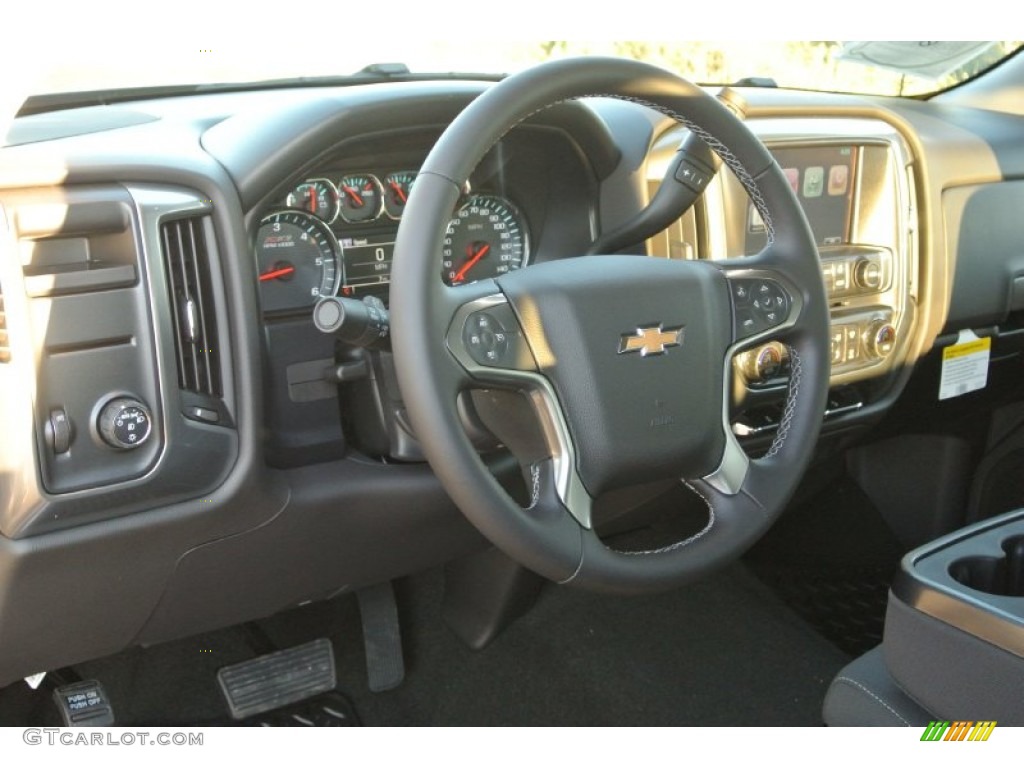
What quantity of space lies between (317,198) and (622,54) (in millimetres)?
507

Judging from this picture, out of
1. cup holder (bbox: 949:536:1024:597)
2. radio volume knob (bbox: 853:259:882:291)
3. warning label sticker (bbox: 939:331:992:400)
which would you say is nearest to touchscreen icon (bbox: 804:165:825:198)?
radio volume knob (bbox: 853:259:882:291)

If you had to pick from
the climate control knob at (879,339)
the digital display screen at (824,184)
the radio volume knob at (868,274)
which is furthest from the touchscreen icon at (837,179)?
the climate control knob at (879,339)

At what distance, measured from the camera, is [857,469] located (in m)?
2.62

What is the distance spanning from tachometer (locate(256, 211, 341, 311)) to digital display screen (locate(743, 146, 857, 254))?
2.93 ft

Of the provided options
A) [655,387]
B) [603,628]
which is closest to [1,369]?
[655,387]

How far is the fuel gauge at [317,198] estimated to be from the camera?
1.64 metres

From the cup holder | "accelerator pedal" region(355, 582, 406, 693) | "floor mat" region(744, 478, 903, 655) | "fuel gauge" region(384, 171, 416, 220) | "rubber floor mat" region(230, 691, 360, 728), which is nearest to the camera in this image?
the cup holder

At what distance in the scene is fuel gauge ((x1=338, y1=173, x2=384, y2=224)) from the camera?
A: 5.55 ft

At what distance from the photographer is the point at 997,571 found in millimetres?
1511

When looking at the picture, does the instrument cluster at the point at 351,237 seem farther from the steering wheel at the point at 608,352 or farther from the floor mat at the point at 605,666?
the floor mat at the point at 605,666

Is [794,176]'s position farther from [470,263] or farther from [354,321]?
[354,321]

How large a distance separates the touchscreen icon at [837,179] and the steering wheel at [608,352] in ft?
2.28

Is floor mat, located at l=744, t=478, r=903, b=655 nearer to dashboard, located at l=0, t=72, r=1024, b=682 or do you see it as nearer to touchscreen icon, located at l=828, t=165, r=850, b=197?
dashboard, located at l=0, t=72, r=1024, b=682

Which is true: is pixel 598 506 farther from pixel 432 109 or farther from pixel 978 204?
pixel 978 204
